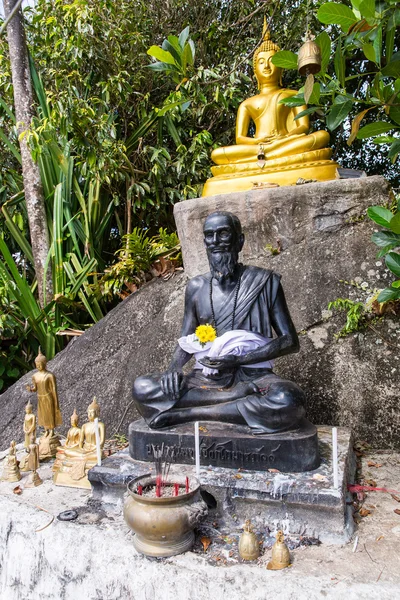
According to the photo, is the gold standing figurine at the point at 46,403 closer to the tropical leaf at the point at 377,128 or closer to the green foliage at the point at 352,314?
the green foliage at the point at 352,314

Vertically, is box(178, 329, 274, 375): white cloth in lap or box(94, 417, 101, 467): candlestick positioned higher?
box(178, 329, 274, 375): white cloth in lap

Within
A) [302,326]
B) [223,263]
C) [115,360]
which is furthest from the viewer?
[115,360]

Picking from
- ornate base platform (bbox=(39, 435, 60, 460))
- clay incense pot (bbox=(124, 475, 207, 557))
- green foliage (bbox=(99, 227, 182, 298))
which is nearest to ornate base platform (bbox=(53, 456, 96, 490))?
ornate base platform (bbox=(39, 435, 60, 460))

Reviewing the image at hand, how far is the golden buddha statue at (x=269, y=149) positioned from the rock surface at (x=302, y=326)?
0.33 metres

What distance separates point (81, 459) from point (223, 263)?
5.50 ft

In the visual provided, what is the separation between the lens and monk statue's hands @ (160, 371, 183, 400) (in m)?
3.14

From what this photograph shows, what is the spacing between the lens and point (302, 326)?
453 centimetres

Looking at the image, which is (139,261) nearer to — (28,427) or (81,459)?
(28,427)

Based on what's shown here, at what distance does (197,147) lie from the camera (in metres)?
6.98

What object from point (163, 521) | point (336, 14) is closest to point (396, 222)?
point (336, 14)

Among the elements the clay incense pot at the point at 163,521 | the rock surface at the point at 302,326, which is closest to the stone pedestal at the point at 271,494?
the clay incense pot at the point at 163,521

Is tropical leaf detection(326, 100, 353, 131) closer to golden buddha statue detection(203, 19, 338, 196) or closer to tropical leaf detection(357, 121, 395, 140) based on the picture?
tropical leaf detection(357, 121, 395, 140)

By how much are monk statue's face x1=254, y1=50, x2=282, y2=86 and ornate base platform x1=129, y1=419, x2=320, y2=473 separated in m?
4.73

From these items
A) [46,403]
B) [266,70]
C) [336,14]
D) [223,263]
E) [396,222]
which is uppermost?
[266,70]
